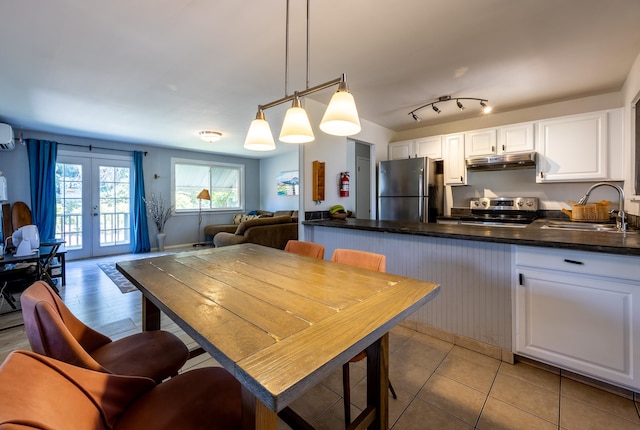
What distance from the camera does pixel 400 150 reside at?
4379 millimetres

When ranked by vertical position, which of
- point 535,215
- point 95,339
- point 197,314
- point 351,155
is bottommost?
point 95,339

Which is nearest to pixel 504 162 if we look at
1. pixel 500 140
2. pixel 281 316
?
pixel 500 140

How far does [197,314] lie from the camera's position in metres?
0.97

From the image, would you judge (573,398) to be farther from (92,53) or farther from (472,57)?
(92,53)

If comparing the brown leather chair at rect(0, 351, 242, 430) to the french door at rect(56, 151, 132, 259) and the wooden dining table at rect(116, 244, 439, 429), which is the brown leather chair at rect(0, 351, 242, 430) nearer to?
the wooden dining table at rect(116, 244, 439, 429)

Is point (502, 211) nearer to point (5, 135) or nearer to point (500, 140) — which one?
point (500, 140)

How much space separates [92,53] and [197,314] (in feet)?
8.19

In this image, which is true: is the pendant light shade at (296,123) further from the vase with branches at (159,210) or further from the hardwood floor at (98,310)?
the vase with branches at (159,210)

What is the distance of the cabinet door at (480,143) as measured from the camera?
3.61 m

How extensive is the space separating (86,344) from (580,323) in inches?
104

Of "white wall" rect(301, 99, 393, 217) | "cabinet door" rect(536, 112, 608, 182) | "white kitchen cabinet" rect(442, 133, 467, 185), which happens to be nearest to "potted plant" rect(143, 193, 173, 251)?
"white wall" rect(301, 99, 393, 217)

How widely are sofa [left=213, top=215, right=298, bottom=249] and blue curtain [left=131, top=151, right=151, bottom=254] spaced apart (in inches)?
73.4

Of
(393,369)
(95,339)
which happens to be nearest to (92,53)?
(95,339)

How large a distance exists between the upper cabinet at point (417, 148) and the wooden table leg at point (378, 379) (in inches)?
139
